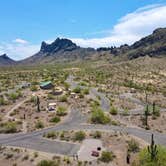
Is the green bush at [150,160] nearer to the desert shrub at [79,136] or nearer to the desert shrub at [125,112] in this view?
the desert shrub at [79,136]

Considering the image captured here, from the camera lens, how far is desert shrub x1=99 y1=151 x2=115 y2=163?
151 feet

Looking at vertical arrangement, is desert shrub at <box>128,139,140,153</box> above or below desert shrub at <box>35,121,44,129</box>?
below

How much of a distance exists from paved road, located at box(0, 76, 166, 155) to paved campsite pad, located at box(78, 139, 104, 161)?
1122mm

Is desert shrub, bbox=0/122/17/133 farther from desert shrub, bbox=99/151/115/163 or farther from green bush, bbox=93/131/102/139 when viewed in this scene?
desert shrub, bbox=99/151/115/163

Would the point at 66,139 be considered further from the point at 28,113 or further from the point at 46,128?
the point at 28,113

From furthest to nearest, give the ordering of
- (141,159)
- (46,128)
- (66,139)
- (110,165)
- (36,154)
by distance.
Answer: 1. (46,128)
2. (66,139)
3. (36,154)
4. (110,165)
5. (141,159)

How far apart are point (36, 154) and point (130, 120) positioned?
27.4 metres

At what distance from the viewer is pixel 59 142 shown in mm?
54312

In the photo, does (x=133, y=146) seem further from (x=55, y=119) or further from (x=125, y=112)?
(x=125, y=112)

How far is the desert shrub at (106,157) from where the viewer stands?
151 feet

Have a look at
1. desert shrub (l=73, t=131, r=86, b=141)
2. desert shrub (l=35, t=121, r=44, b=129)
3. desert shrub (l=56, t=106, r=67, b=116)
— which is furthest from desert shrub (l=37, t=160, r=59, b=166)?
desert shrub (l=56, t=106, r=67, b=116)

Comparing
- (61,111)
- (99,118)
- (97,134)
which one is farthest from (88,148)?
(61,111)

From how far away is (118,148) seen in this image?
5103 cm

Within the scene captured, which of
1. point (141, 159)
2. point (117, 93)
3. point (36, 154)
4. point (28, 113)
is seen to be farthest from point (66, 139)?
point (117, 93)
